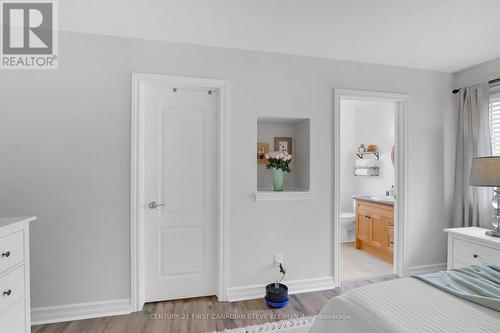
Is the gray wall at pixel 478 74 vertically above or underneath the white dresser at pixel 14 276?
above

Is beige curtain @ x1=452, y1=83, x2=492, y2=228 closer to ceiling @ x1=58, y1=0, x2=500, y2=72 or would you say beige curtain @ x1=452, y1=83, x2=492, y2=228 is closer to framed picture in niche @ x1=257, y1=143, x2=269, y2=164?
ceiling @ x1=58, y1=0, x2=500, y2=72

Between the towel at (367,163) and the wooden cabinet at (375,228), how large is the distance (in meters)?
0.89

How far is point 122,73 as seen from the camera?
240cm

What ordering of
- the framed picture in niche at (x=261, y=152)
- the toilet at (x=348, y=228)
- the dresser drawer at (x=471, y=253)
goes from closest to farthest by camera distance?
the dresser drawer at (x=471, y=253) → the framed picture in niche at (x=261, y=152) → the toilet at (x=348, y=228)

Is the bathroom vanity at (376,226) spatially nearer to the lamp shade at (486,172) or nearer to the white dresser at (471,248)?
the white dresser at (471,248)

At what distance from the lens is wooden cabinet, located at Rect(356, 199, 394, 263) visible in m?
3.74

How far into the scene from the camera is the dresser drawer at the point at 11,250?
1.54 meters

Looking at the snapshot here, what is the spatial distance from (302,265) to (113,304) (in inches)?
71.9

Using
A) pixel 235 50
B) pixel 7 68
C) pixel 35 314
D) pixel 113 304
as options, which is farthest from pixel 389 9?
pixel 35 314

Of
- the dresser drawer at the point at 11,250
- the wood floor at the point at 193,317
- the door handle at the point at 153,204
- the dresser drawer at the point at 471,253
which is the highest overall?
the door handle at the point at 153,204

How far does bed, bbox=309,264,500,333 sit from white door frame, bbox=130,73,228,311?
4.37 feet

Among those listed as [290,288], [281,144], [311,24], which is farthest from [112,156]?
[290,288]

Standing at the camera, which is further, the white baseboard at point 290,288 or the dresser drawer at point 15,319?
the white baseboard at point 290,288

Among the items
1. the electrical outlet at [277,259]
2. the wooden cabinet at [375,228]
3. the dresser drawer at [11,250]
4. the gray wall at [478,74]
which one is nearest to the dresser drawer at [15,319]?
the dresser drawer at [11,250]
